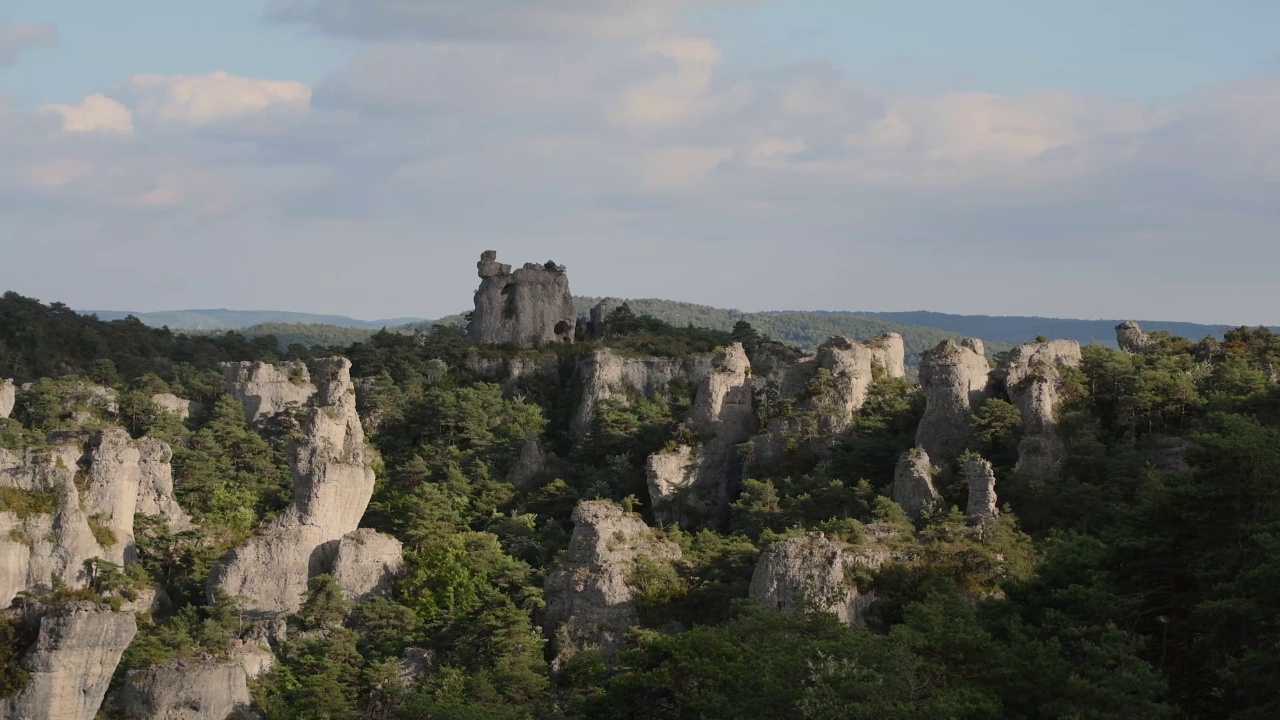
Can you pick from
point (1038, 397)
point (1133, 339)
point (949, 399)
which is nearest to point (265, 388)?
point (949, 399)

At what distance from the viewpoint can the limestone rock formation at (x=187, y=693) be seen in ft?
142

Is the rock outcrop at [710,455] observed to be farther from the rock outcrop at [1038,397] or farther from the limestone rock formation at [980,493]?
the limestone rock formation at [980,493]

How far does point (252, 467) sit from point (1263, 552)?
3620cm

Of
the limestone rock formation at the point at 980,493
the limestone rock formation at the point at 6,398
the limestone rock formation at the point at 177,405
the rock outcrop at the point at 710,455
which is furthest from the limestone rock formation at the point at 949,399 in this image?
the limestone rock formation at the point at 6,398

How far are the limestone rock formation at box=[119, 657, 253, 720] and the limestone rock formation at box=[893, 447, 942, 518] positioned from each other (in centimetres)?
1785

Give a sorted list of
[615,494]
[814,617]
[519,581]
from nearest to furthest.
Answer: [814,617] < [519,581] < [615,494]

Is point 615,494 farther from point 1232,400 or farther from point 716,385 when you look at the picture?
point 1232,400

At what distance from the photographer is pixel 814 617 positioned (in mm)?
35219

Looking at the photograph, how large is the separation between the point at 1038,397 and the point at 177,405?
30348 mm

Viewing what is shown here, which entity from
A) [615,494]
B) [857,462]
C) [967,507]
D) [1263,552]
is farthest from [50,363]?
[1263,552]

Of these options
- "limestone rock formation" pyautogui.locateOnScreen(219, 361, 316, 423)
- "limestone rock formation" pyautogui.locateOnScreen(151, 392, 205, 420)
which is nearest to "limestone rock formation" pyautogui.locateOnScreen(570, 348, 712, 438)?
"limestone rock formation" pyautogui.locateOnScreen(219, 361, 316, 423)

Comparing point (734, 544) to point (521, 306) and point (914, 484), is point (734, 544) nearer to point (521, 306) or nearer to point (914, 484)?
point (914, 484)

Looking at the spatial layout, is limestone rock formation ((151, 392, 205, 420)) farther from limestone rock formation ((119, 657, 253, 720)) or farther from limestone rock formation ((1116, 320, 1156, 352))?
limestone rock formation ((1116, 320, 1156, 352))

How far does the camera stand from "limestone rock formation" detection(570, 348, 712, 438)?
200ft
